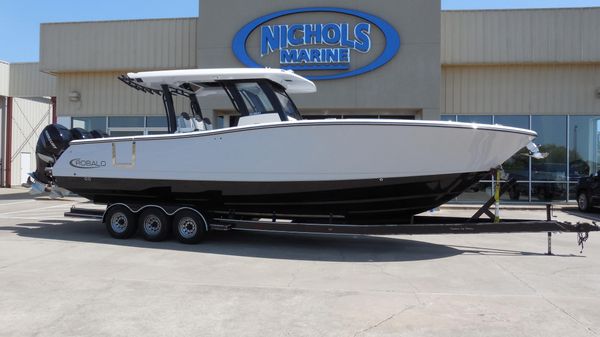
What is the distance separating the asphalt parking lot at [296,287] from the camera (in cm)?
440

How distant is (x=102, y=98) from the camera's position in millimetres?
18141

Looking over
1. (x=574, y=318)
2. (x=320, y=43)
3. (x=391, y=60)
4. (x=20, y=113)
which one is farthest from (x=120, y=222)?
(x=20, y=113)

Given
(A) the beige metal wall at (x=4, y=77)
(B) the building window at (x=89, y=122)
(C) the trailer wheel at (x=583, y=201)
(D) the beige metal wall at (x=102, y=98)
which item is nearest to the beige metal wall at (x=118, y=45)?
(D) the beige metal wall at (x=102, y=98)

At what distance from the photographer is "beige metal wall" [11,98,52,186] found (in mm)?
24266

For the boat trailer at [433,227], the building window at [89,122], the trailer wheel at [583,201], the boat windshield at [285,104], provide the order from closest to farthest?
the boat trailer at [433,227] → the boat windshield at [285,104] → the trailer wheel at [583,201] → the building window at [89,122]

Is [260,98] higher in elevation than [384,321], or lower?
higher

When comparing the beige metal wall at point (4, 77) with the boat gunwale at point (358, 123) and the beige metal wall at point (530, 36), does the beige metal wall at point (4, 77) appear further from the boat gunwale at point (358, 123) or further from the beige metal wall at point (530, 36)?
the beige metal wall at point (530, 36)

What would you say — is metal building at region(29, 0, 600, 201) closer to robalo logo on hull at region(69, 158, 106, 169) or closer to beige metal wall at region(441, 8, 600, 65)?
beige metal wall at region(441, 8, 600, 65)

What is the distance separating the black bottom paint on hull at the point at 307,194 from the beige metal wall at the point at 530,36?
9610 millimetres

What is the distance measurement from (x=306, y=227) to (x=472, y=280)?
108 inches

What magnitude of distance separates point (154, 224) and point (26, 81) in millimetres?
17889

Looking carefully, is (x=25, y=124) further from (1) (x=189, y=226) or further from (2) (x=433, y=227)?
(2) (x=433, y=227)

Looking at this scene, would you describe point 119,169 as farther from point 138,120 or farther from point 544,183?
point 544,183

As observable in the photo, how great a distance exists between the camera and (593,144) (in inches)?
647
